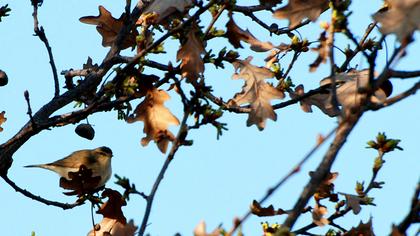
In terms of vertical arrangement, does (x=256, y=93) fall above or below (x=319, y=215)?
above

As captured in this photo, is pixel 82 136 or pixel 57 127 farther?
pixel 82 136

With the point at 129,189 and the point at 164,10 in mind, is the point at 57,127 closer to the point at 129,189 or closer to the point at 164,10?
the point at 164,10

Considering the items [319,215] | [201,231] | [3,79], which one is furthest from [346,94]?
[3,79]

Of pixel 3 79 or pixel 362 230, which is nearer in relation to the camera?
pixel 362 230

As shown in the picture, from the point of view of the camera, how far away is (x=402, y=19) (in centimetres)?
324

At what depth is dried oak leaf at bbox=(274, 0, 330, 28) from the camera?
13.7 ft

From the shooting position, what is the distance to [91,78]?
5270 millimetres

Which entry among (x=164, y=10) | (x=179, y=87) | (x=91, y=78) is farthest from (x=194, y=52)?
(x=91, y=78)

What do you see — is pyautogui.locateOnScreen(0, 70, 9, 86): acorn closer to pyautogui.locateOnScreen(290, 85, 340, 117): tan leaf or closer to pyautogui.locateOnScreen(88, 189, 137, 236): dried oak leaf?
pyautogui.locateOnScreen(88, 189, 137, 236): dried oak leaf

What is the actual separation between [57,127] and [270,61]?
4.65 feet

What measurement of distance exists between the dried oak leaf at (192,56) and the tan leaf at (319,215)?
2.91 feet

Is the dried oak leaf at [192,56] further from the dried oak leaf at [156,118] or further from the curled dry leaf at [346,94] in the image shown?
the curled dry leaf at [346,94]

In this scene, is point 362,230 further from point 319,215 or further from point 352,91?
point 352,91

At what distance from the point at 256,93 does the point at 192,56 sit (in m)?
0.60
